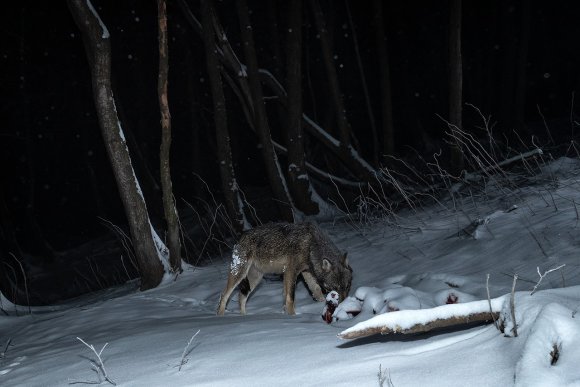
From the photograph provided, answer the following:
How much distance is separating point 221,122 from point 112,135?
353cm

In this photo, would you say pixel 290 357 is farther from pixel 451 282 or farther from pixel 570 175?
pixel 570 175

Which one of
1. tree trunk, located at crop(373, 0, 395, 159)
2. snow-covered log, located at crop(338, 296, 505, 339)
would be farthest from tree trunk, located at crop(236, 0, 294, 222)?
snow-covered log, located at crop(338, 296, 505, 339)

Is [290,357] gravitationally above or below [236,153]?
above

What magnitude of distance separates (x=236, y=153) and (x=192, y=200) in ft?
15.9

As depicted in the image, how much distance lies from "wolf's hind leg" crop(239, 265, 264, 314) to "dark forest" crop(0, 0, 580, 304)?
3050 mm

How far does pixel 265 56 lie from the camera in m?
26.3

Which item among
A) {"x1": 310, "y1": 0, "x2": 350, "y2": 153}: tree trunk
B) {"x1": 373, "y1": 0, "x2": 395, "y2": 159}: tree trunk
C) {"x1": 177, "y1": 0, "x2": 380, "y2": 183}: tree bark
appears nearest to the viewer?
{"x1": 177, "y1": 0, "x2": 380, "y2": 183}: tree bark

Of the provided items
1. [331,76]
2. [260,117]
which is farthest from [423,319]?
[331,76]

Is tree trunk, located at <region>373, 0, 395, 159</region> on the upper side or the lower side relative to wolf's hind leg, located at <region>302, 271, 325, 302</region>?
upper

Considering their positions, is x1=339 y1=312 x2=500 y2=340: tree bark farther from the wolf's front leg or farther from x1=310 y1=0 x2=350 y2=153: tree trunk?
Result: x1=310 y1=0 x2=350 y2=153: tree trunk

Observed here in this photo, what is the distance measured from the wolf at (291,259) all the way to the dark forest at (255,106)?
128 inches

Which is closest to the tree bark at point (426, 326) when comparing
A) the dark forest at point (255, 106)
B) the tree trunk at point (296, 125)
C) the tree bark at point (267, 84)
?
the dark forest at point (255, 106)

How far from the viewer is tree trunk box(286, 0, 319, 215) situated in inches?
484

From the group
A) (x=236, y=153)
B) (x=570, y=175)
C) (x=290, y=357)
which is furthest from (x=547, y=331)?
(x=236, y=153)
